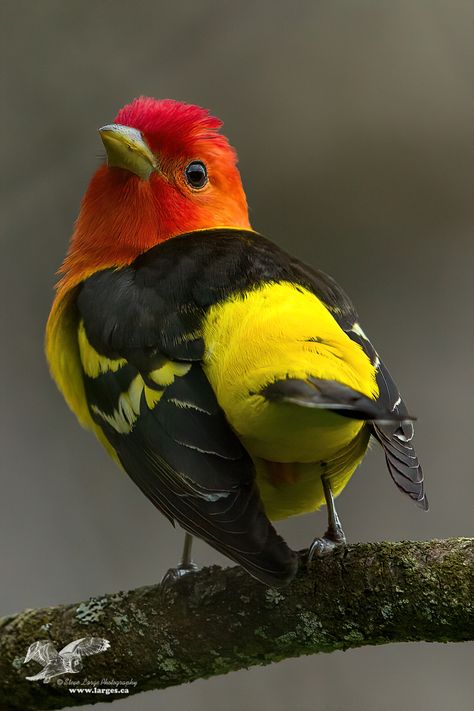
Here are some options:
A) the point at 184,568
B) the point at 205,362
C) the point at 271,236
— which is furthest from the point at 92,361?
the point at 271,236

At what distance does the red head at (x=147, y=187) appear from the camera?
351 centimetres

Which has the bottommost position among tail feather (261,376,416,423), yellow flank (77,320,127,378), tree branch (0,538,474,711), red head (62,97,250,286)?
tree branch (0,538,474,711)

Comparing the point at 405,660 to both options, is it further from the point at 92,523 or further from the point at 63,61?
the point at 63,61

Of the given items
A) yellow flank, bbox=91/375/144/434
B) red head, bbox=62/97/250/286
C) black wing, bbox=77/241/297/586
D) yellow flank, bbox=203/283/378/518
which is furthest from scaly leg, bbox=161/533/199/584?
red head, bbox=62/97/250/286

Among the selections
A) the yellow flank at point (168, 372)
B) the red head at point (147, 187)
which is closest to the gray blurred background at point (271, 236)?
the red head at point (147, 187)

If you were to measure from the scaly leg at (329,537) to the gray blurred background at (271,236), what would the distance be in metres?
1.49

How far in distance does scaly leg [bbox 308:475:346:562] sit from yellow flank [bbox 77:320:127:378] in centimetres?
74

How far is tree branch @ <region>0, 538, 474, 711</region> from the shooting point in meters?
2.34

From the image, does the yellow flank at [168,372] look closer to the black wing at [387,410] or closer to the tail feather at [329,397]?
the tail feather at [329,397]

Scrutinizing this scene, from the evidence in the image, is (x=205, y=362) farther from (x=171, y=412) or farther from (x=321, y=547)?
(x=321, y=547)

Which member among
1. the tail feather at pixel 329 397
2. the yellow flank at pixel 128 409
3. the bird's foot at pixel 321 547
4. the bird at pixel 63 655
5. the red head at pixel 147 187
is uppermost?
the red head at pixel 147 187

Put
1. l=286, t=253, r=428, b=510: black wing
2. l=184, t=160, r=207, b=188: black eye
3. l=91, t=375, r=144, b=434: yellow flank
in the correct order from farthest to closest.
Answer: l=184, t=160, r=207, b=188: black eye
l=91, t=375, r=144, b=434: yellow flank
l=286, t=253, r=428, b=510: black wing

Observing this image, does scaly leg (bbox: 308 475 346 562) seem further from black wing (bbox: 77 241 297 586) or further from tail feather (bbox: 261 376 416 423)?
tail feather (bbox: 261 376 416 423)

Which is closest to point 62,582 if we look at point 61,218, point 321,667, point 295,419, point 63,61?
point 321,667
